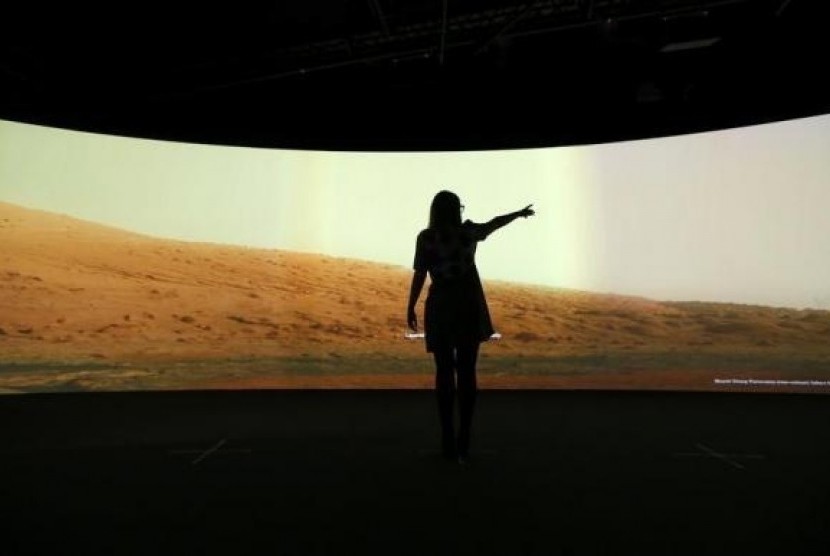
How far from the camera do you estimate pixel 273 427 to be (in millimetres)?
4270

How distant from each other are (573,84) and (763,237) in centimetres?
223

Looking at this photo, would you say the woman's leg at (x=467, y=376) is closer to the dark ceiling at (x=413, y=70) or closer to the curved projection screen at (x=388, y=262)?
the dark ceiling at (x=413, y=70)

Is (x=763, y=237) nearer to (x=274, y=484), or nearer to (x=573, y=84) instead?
(x=573, y=84)

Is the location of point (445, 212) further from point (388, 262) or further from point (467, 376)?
point (388, 262)

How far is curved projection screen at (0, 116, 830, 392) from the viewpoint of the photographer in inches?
247

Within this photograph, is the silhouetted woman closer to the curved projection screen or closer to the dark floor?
the dark floor

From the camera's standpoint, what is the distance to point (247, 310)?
22.6 feet

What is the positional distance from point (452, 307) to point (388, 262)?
13.1 ft

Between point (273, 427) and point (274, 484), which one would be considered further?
point (273, 427)

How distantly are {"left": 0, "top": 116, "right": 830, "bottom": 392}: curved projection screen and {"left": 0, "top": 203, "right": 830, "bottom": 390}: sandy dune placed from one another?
17 millimetres

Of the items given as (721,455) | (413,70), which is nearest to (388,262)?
(413,70)

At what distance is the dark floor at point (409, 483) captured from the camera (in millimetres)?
1965

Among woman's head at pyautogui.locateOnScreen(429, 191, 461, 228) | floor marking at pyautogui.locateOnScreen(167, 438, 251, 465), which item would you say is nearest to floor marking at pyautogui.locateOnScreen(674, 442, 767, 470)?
woman's head at pyautogui.locateOnScreen(429, 191, 461, 228)

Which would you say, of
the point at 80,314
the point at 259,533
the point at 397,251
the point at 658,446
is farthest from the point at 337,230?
the point at 259,533
